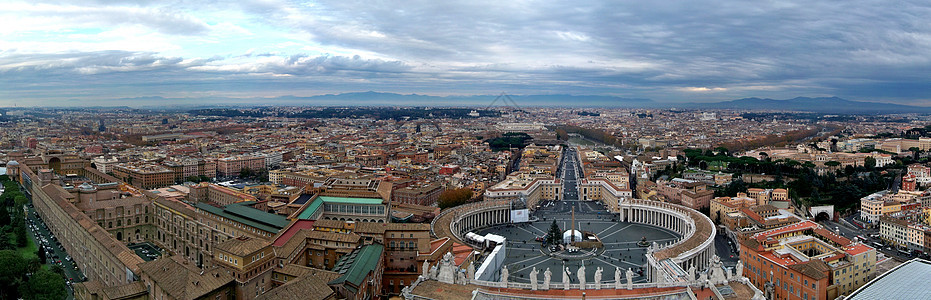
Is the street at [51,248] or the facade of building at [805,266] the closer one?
the facade of building at [805,266]

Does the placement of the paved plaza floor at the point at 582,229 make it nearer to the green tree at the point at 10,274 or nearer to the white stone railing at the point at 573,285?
the white stone railing at the point at 573,285

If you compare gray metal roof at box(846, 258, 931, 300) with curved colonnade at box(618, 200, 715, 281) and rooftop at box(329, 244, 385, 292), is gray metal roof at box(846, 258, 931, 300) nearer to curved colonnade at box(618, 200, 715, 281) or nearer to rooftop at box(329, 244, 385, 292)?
curved colonnade at box(618, 200, 715, 281)

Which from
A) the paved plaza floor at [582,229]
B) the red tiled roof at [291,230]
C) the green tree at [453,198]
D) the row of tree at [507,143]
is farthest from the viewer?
the row of tree at [507,143]

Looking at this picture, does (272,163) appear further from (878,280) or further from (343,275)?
(878,280)

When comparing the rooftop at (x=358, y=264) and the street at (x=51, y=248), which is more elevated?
the rooftop at (x=358, y=264)

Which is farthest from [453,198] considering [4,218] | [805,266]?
[4,218]

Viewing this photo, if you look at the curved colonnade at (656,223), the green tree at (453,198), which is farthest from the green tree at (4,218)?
the green tree at (453,198)

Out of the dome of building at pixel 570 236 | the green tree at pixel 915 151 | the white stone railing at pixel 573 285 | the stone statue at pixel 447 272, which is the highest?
the green tree at pixel 915 151
